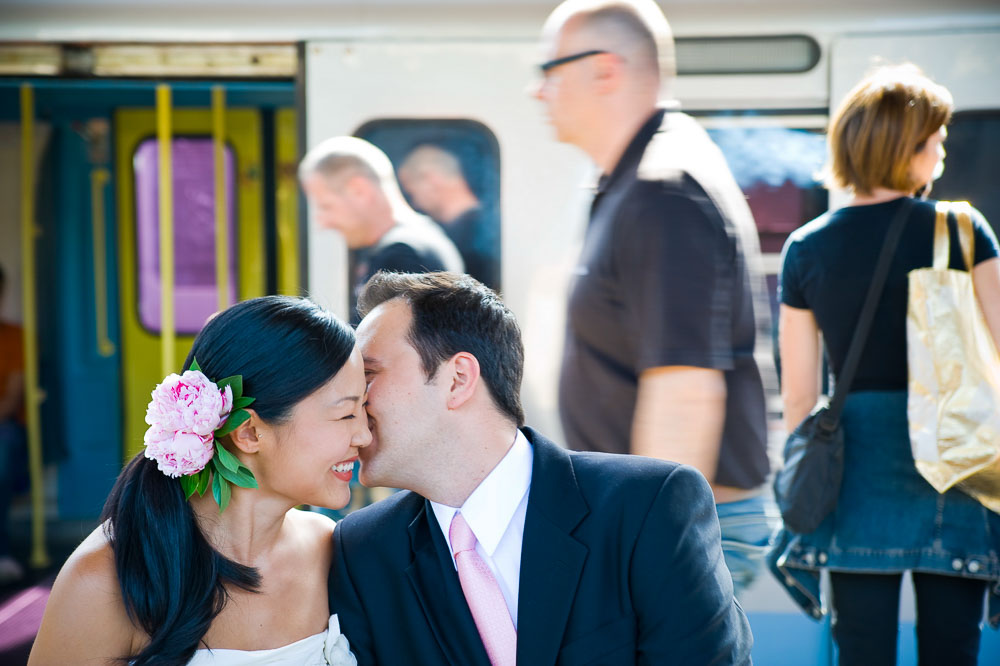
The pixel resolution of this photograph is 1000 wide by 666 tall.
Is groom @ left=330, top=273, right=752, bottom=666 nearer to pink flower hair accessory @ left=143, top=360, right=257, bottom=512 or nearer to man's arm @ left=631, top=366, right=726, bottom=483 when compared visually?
pink flower hair accessory @ left=143, top=360, right=257, bottom=512

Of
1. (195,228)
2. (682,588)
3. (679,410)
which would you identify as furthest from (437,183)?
(195,228)

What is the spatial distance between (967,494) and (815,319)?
0.59m

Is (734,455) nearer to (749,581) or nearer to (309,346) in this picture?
(749,581)

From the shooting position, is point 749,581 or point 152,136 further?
point 152,136

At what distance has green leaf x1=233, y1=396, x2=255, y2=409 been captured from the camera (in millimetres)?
1768

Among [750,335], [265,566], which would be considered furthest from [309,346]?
[750,335]

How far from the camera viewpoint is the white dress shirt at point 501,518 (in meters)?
1.87

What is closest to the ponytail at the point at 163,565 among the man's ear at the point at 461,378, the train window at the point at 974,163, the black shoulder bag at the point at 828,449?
the man's ear at the point at 461,378

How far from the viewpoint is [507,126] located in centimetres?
328

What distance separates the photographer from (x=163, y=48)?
10.9ft

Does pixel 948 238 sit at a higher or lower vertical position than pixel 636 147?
lower

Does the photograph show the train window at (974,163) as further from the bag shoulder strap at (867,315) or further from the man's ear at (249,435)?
the man's ear at (249,435)

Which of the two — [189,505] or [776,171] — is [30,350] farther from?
[776,171]

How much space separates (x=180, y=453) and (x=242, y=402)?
146 mm
